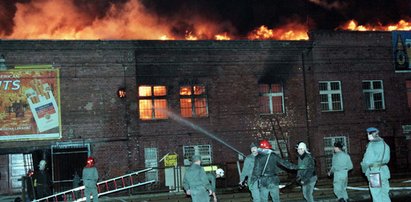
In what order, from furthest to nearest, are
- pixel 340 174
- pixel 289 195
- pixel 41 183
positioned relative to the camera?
1. pixel 289 195
2. pixel 41 183
3. pixel 340 174

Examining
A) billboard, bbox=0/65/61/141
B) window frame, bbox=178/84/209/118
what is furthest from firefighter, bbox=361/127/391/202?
billboard, bbox=0/65/61/141

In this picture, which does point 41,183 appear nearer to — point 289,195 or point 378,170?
point 289,195

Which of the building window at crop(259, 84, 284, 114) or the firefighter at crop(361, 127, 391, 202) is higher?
the building window at crop(259, 84, 284, 114)

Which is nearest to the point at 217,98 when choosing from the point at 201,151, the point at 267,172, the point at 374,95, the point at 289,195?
the point at 201,151

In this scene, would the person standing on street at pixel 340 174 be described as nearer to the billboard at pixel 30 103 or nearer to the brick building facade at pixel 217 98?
the brick building facade at pixel 217 98

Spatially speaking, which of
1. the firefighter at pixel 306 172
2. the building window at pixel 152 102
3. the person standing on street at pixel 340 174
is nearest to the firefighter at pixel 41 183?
the building window at pixel 152 102

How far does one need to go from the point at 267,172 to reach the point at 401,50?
693 inches

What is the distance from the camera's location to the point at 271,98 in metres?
24.1

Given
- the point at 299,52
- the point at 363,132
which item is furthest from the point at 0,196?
the point at 363,132

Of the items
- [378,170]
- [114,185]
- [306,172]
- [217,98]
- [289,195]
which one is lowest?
[289,195]

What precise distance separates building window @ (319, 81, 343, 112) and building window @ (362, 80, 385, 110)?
5.05ft

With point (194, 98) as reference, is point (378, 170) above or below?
below

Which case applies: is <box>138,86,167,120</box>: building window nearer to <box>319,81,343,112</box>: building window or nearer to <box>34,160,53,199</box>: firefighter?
<box>34,160,53,199</box>: firefighter

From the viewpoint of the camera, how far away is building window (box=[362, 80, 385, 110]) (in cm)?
2520
